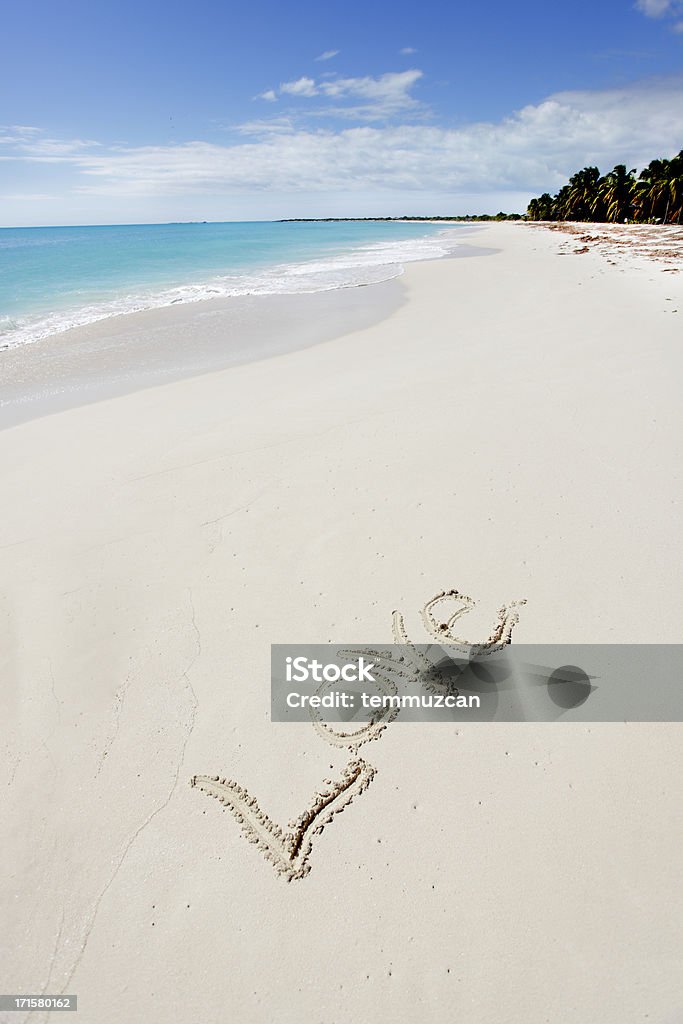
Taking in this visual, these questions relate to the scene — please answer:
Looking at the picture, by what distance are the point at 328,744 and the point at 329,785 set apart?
27 cm

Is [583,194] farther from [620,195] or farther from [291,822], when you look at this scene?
[291,822]

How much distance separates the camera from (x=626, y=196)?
5606 centimetres

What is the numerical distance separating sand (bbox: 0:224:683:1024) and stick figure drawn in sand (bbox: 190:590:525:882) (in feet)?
0.09

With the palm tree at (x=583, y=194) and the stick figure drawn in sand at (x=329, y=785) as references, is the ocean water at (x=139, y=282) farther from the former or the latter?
the palm tree at (x=583, y=194)

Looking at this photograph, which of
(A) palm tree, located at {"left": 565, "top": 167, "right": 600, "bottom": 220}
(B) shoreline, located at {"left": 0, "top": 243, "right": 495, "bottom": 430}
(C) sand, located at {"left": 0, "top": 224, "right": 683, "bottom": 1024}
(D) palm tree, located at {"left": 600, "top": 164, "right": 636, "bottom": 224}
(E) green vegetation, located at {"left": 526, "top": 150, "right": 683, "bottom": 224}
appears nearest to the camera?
(C) sand, located at {"left": 0, "top": 224, "right": 683, "bottom": 1024}

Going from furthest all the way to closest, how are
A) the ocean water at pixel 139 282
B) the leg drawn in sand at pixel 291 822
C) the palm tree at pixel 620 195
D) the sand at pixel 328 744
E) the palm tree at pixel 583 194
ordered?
1. the palm tree at pixel 583 194
2. the palm tree at pixel 620 195
3. the ocean water at pixel 139 282
4. the leg drawn in sand at pixel 291 822
5. the sand at pixel 328 744

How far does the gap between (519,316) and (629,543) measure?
10.2 meters

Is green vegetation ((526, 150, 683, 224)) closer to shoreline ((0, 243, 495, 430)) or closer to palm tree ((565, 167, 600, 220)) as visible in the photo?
palm tree ((565, 167, 600, 220))

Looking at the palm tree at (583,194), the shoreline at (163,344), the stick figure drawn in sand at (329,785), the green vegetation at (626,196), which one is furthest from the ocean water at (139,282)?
the palm tree at (583,194)

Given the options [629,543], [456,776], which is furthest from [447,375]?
[456,776]

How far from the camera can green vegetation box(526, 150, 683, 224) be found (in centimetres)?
4634

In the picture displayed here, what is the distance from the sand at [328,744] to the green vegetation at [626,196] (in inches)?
2124

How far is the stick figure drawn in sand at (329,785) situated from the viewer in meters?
2.87

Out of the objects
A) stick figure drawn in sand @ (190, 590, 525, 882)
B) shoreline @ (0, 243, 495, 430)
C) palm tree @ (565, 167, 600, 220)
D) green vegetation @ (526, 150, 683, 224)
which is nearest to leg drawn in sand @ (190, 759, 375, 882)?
stick figure drawn in sand @ (190, 590, 525, 882)
